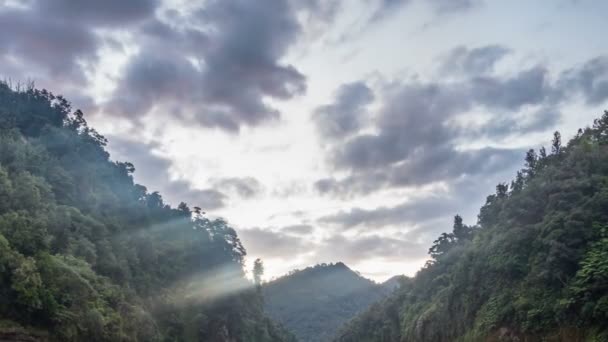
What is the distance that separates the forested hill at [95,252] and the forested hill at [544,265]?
2801 cm

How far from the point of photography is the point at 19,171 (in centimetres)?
4881

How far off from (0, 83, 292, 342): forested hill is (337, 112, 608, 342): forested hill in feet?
91.9

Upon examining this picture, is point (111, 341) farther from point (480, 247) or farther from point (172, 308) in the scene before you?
point (480, 247)

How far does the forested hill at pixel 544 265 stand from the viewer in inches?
1246

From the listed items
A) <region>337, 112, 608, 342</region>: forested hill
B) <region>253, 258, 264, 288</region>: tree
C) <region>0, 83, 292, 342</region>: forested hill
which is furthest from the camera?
<region>253, 258, 264, 288</region>: tree

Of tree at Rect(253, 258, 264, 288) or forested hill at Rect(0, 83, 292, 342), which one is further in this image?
tree at Rect(253, 258, 264, 288)

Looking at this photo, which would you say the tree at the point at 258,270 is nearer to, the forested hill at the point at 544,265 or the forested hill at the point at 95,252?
the forested hill at the point at 95,252

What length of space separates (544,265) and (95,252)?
37176 mm

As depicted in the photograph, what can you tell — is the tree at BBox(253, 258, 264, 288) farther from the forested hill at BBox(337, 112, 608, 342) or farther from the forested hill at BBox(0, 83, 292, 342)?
the forested hill at BBox(337, 112, 608, 342)

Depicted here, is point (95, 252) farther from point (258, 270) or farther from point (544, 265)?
point (258, 270)

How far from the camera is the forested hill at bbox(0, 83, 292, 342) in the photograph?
3328cm

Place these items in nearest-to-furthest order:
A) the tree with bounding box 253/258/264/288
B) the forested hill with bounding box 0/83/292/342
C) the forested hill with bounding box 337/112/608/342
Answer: the forested hill with bounding box 337/112/608/342
the forested hill with bounding box 0/83/292/342
the tree with bounding box 253/258/264/288

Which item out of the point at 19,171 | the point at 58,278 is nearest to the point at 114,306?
the point at 58,278

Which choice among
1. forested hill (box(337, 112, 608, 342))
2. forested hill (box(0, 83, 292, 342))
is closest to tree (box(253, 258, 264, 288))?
forested hill (box(0, 83, 292, 342))
